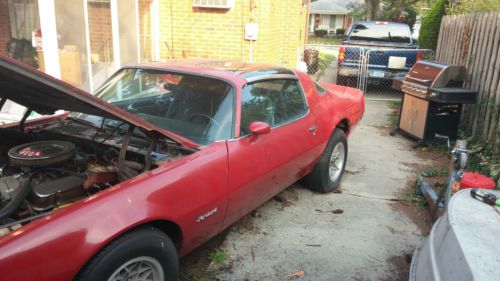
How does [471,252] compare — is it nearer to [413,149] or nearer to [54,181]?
→ [54,181]

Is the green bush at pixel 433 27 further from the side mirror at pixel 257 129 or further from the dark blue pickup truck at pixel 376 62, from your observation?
the side mirror at pixel 257 129

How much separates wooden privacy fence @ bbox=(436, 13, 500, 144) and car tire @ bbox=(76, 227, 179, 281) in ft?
15.9

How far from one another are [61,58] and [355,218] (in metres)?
5.04

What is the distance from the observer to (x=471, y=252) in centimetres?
197

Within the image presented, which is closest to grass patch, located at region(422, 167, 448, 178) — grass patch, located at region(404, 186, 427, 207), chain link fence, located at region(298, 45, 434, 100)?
grass patch, located at region(404, 186, 427, 207)

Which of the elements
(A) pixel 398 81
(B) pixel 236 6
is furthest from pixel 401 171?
(B) pixel 236 6

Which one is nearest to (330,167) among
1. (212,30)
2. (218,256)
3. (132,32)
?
(218,256)

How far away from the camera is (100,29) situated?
7.41 metres

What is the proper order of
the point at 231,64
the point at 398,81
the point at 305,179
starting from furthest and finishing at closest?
the point at 398,81 < the point at 305,179 < the point at 231,64

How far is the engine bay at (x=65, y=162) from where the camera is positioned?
2562 millimetres

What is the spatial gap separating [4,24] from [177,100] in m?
4.79

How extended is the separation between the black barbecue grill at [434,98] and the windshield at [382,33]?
556cm

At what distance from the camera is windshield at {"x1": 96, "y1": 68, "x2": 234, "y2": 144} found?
331 centimetres

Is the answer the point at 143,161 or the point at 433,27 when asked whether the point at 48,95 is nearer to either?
the point at 143,161
